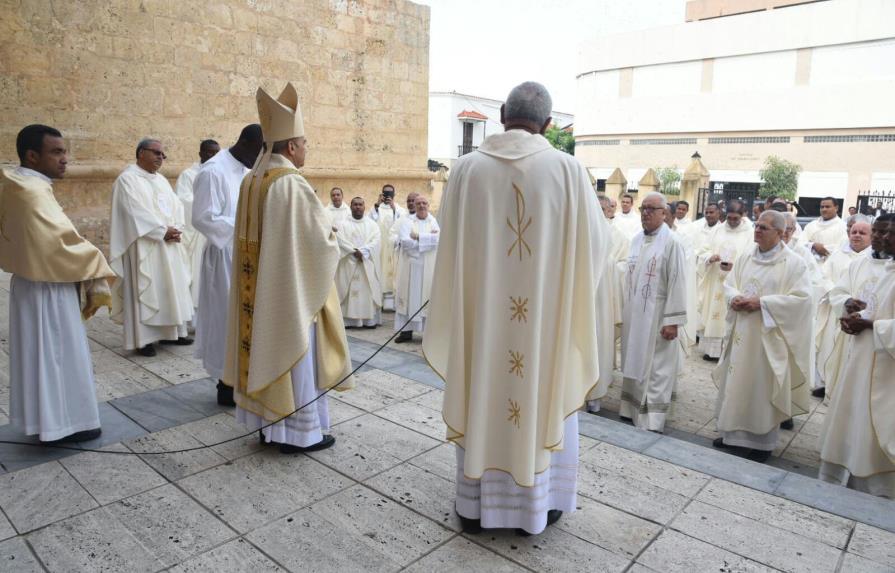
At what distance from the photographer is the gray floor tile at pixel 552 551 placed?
107 inches

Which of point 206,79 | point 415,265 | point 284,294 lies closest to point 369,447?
point 284,294

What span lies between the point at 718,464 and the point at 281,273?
2885 mm

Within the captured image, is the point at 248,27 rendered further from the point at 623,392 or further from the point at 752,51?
the point at 752,51

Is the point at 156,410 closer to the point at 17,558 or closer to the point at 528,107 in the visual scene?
the point at 17,558

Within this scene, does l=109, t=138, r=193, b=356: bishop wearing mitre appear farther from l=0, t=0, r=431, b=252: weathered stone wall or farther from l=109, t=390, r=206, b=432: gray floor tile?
l=0, t=0, r=431, b=252: weathered stone wall

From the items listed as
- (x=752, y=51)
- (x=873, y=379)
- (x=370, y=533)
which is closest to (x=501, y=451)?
(x=370, y=533)

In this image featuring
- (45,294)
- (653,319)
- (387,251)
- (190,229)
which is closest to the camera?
(45,294)

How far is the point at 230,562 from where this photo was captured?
270cm

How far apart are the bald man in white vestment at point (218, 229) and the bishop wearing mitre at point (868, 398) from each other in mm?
4285

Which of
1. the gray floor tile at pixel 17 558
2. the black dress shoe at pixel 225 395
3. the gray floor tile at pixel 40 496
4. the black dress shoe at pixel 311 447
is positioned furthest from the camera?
the black dress shoe at pixel 225 395

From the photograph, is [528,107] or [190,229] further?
[190,229]

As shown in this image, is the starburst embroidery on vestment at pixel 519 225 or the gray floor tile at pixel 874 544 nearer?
the starburst embroidery on vestment at pixel 519 225

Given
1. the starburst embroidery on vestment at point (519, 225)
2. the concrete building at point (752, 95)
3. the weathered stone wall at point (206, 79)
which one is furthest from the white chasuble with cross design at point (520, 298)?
the concrete building at point (752, 95)

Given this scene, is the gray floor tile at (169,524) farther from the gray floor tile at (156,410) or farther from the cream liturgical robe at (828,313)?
the cream liturgical robe at (828,313)
